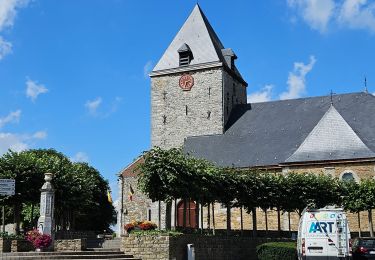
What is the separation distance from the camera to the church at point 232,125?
3597 cm

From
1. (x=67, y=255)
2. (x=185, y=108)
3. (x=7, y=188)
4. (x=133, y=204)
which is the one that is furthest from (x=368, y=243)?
(x=133, y=204)

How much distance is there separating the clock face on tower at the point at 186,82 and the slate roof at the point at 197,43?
113cm

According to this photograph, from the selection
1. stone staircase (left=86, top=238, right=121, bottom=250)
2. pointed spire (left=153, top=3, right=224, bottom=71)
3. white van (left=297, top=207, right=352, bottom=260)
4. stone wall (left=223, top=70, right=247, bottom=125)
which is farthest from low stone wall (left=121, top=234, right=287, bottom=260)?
pointed spire (left=153, top=3, right=224, bottom=71)

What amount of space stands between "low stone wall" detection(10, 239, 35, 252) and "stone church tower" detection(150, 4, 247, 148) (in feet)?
73.6

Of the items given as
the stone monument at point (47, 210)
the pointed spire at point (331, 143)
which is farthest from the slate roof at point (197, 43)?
the stone monument at point (47, 210)

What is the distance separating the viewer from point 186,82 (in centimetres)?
4484

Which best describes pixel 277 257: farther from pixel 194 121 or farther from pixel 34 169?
pixel 194 121

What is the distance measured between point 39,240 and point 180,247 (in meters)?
5.65

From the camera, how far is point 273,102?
4372 cm

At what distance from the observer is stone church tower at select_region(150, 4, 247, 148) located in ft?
143

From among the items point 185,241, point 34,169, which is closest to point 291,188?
point 185,241

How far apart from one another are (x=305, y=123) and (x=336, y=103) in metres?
2.67

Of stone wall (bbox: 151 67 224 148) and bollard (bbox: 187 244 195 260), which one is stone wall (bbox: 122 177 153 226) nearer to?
stone wall (bbox: 151 67 224 148)

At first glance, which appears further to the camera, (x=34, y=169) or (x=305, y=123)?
(x=305, y=123)
